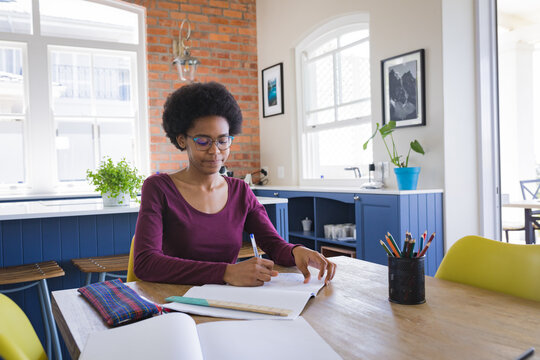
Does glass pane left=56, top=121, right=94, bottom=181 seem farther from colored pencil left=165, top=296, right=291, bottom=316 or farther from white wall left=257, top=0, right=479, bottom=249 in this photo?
colored pencil left=165, top=296, right=291, bottom=316

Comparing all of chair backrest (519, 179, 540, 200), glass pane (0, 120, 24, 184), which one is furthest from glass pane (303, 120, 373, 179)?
glass pane (0, 120, 24, 184)

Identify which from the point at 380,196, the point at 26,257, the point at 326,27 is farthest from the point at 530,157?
the point at 26,257

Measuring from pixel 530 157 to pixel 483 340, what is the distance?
2.78 m

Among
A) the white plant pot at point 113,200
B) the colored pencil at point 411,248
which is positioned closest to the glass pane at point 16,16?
the white plant pot at point 113,200

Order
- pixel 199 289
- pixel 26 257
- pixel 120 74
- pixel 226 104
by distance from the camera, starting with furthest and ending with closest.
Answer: pixel 120 74, pixel 26 257, pixel 226 104, pixel 199 289

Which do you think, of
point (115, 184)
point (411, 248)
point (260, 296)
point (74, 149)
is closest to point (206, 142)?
point (260, 296)

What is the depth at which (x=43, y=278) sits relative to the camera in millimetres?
2090

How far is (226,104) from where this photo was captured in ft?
5.28

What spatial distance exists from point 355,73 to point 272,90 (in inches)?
51.1

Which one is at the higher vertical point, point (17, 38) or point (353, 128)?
point (17, 38)

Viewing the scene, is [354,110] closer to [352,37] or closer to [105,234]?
[352,37]

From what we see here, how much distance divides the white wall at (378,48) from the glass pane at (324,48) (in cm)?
19

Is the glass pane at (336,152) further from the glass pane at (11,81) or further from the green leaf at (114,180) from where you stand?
the glass pane at (11,81)

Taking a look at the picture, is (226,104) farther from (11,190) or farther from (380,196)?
(11,190)
